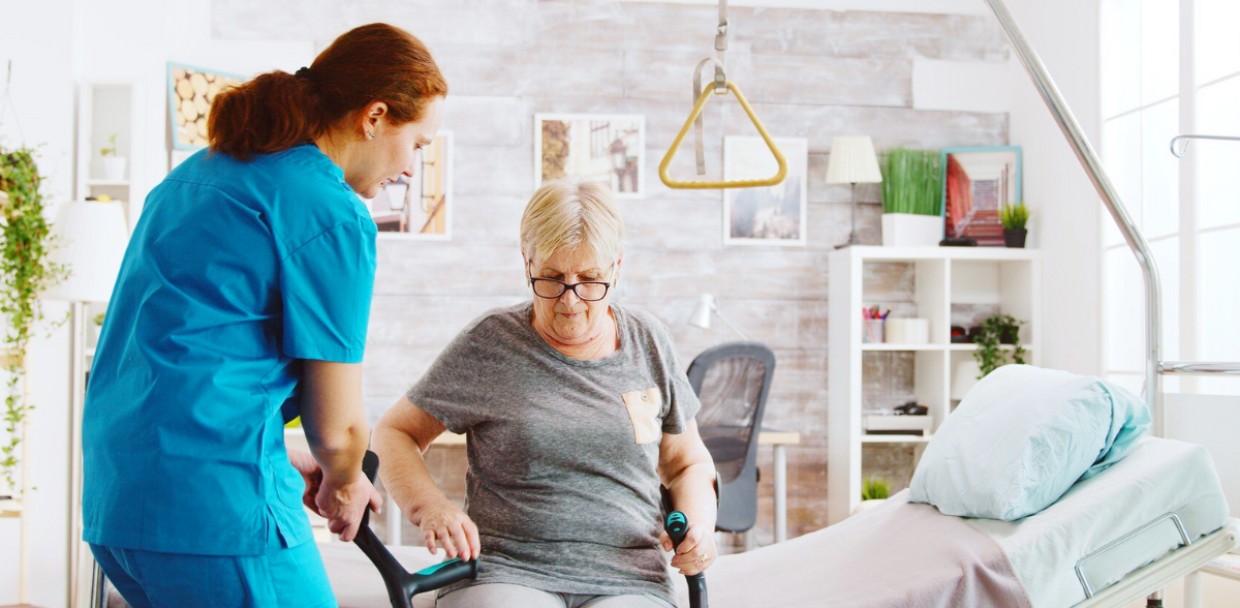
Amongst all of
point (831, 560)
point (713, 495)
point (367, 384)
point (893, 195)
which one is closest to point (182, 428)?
point (713, 495)

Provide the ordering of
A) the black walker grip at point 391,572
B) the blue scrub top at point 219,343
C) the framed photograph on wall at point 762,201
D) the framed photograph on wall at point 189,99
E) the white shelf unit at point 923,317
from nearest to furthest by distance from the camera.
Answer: the blue scrub top at point 219,343, the black walker grip at point 391,572, the framed photograph on wall at point 189,99, the white shelf unit at point 923,317, the framed photograph on wall at point 762,201

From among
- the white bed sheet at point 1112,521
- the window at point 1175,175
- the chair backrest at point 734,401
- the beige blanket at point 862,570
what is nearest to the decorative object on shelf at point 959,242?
the window at point 1175,175

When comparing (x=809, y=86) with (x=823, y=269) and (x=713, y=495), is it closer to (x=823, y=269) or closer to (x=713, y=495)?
(x=823, y=269)

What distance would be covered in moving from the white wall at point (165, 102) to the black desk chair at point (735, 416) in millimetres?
1399

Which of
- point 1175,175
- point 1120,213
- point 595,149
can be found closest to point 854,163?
point 595,149

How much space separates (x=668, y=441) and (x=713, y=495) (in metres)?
0.12

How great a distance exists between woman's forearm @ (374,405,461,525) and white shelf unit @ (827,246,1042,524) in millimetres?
2739

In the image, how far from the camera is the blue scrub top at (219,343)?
1.06 meters

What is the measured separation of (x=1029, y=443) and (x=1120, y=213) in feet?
1.99

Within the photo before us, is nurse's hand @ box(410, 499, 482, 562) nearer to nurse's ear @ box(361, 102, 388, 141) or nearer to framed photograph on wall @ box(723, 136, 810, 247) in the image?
nurse's ear @ box(361, 102, 388, 141)

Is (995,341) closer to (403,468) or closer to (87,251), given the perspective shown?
(403,468)

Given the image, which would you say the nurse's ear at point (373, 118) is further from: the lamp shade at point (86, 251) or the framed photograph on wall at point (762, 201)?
the framed photograph on wall at point (762, 201)

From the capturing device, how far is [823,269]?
4297 mm

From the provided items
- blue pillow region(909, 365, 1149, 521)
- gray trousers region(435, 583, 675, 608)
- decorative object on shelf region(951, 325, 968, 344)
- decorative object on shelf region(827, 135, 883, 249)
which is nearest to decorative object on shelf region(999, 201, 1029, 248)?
decorative object on shelf region(951, 325, 968, 344)
